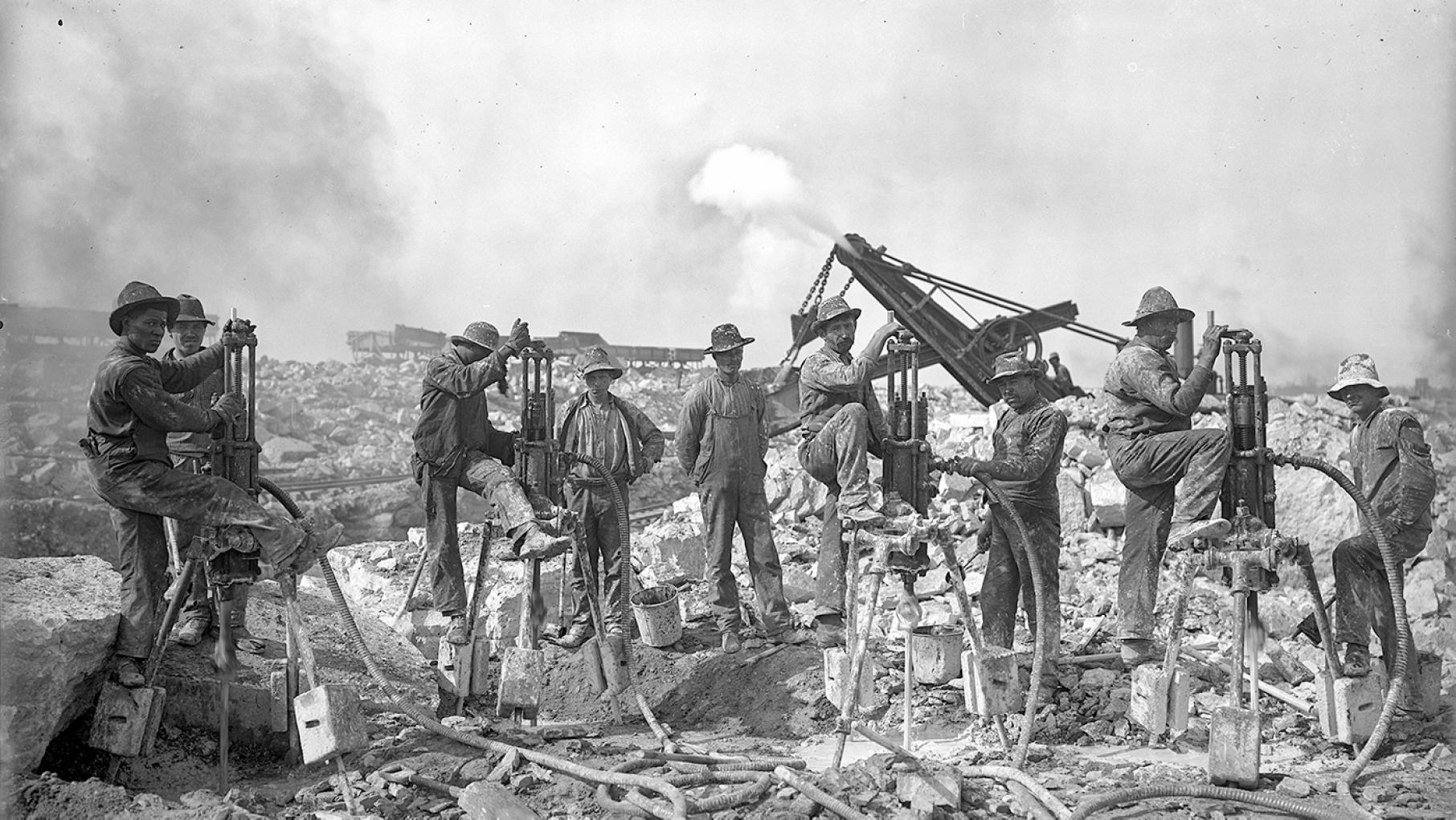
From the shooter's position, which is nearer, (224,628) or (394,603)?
(224,628)

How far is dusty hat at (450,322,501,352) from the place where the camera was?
627cm

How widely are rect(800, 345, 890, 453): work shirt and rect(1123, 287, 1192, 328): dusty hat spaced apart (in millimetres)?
1538

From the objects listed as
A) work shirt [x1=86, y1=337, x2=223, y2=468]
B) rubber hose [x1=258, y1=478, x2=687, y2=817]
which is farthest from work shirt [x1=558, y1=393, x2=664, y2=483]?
work shirt [x1=86, y1=337, x2=223, y2=468]

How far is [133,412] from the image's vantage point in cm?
506

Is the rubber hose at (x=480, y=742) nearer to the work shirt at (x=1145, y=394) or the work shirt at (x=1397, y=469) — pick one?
the work shirt at (x=1145, y=394)

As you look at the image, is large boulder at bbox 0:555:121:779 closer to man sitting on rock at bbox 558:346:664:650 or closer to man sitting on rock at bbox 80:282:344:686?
man sitting on rock at bbox 80:282:344:686

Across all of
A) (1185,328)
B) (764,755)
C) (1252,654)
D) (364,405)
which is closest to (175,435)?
(764,755)

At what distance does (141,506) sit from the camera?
5020 millimetres

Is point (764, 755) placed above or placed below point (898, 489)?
below

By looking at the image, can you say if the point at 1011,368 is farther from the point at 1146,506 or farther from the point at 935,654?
the point at 935,654

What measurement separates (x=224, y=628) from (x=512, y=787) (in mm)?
1670

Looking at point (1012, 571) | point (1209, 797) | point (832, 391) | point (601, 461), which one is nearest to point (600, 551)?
point (601, 461)

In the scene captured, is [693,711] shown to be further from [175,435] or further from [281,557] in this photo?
[175,435]

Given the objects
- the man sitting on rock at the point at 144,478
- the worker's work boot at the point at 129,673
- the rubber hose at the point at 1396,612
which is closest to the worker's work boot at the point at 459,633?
the man sitting on rock at the point at 144,478
